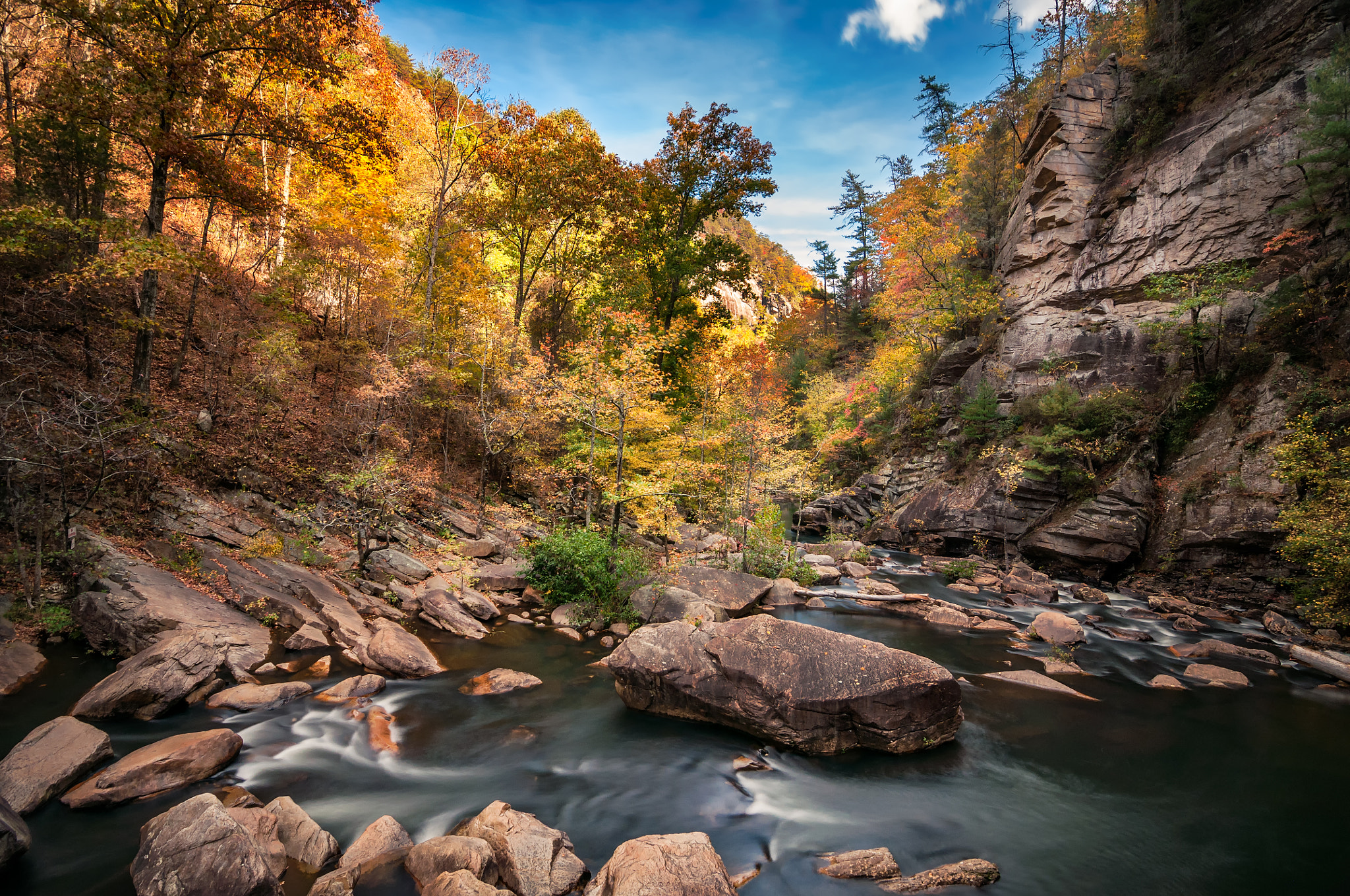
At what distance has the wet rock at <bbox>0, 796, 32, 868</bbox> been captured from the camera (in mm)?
4238

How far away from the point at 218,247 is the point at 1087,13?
44.0 meters

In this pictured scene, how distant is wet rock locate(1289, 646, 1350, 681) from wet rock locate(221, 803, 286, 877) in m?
18.0

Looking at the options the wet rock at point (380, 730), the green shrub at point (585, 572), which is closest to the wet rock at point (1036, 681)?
the green shrub at point (585, 572)

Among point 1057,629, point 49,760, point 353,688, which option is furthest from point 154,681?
point 1057,629

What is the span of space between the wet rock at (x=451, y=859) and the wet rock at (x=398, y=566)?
9.08 metres

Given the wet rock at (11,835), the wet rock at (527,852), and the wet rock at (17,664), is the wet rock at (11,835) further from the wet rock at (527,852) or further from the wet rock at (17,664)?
the wet rock at (527,852)

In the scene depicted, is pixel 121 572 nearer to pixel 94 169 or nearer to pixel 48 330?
pixel 48 330

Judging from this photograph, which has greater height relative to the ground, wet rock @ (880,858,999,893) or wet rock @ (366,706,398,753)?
wet rock @ (880,858,999,893)

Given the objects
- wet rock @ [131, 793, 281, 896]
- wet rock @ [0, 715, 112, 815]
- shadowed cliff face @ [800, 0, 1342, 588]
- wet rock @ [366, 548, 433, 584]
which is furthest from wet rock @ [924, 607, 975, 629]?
wet rock @ [0, 715, 112, 815]

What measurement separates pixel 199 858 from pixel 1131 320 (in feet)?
96.0

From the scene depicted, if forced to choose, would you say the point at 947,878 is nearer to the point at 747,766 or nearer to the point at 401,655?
A: the point at 747,766

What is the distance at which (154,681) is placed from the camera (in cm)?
666

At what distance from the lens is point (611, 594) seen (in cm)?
1317

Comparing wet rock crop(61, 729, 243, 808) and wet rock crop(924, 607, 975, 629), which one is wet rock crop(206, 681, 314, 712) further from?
wet rock crop(924, 607, 975, 629)
